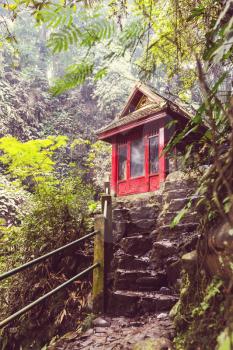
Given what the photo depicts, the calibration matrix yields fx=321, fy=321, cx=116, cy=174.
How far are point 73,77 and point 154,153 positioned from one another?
9958mm

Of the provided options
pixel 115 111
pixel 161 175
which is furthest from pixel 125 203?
pixel 115 111

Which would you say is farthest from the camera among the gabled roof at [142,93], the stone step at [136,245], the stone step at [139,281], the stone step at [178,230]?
the gabled roof at [142,93]

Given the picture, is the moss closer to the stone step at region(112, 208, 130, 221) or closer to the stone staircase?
the stone staircase

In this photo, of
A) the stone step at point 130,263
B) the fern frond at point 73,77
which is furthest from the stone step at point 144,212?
the fern frond at point 73,77

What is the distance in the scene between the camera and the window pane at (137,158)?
12.5 metres

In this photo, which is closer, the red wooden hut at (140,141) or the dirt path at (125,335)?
the dirt path at (125,335)

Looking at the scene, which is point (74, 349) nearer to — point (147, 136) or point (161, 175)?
point (161, 175)

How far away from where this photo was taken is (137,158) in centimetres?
1267

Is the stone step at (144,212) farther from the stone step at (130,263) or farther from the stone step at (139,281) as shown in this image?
the stone step at (139,281)

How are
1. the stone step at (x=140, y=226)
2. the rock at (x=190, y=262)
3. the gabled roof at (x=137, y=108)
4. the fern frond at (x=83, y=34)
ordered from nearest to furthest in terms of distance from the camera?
the fern frond at (x=83, y=34)
the rock at (x=190, y=262)
the stone step at (x=140, y=226)
the gabled roof at (x=137, y=108)

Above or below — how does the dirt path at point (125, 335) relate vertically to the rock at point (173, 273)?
below

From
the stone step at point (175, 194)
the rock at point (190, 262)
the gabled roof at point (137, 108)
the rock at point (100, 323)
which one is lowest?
the rock at point (100, 323)

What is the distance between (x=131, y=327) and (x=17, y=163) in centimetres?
527

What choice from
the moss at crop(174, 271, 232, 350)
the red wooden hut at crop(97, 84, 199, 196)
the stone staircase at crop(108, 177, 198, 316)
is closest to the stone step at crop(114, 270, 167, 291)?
the stone staircase at crop(108, 177, 198, 316)
